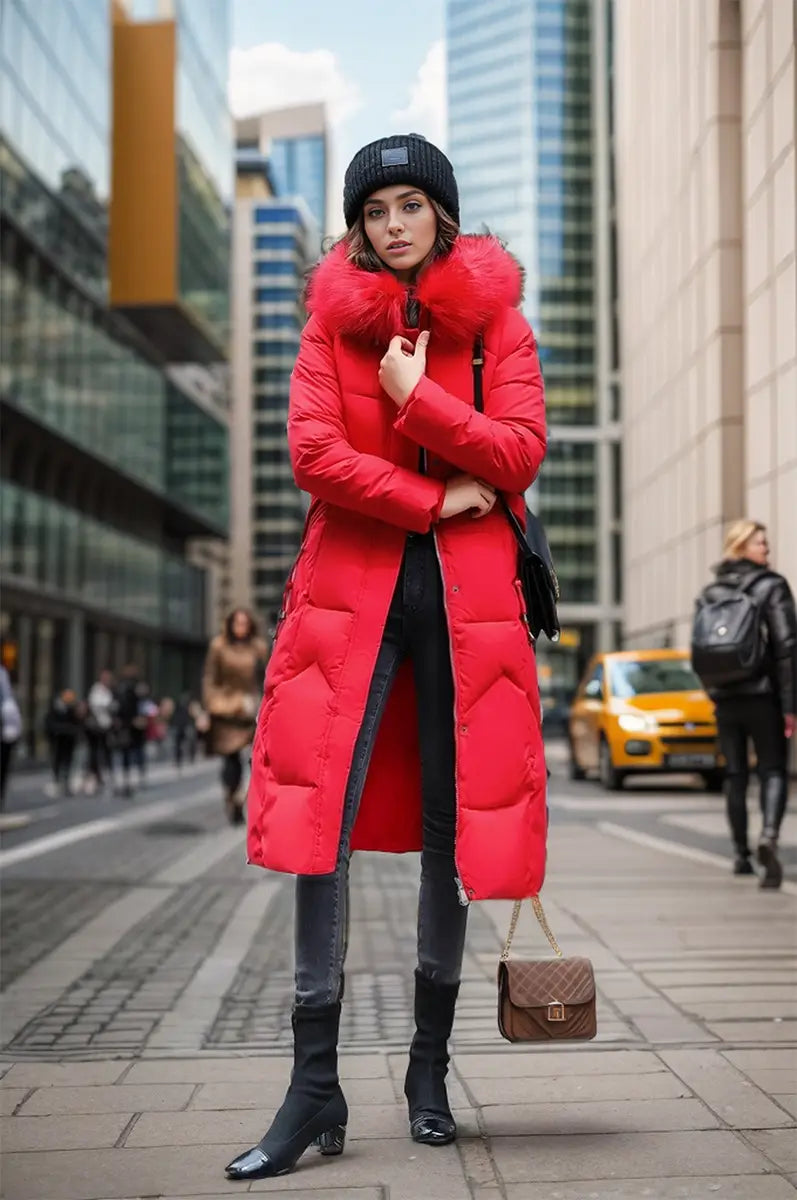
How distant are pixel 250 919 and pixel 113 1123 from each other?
4.21 m

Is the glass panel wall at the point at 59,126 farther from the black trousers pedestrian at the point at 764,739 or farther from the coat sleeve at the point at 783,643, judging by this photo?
the coat sleeve at the point at 783,643

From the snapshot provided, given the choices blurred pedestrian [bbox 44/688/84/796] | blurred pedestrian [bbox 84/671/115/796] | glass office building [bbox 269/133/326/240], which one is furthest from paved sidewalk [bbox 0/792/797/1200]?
glass office building [bbox 269/133/326/240]

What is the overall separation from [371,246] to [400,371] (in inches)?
16.0

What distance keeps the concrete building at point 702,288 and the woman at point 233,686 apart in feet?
21.9

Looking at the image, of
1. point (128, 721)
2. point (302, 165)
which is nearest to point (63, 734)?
point (128, 721)

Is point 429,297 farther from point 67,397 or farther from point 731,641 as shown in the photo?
point 67,397

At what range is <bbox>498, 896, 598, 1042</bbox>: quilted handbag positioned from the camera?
3562 mm

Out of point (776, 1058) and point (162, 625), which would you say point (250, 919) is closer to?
point (776, 1058)

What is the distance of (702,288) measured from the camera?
28594 mm

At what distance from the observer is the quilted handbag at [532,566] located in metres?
3.75

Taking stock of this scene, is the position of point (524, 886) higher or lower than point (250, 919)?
higher

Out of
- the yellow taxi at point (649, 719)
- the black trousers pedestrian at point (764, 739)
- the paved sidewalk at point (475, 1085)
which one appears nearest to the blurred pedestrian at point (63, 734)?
the yellow taxi at point (649, 719)

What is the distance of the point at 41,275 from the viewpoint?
3747 centimetres

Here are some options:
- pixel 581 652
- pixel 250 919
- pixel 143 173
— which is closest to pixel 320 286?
pixel 250 919
